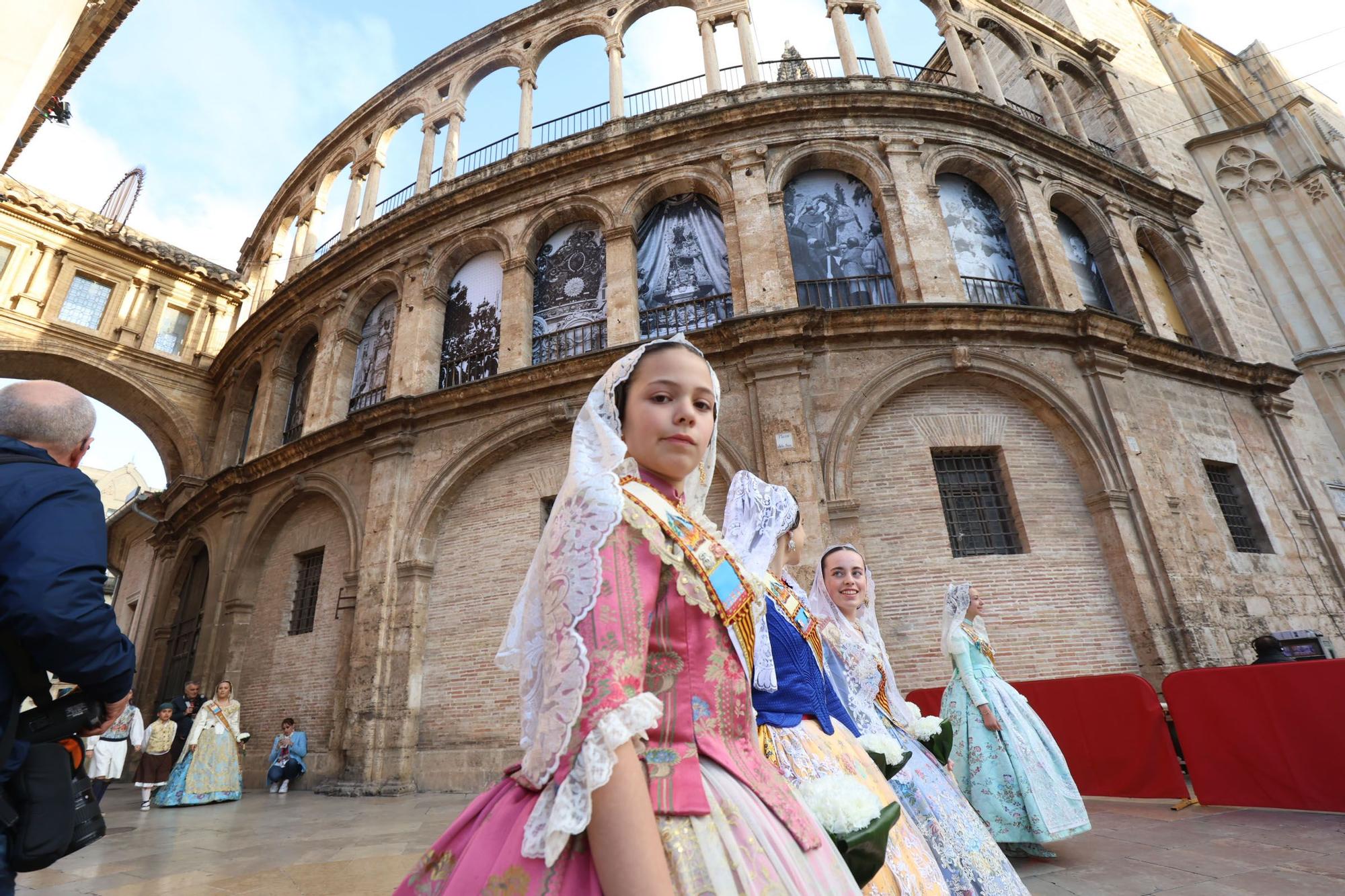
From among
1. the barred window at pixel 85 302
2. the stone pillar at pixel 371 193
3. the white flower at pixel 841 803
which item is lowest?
the white flower at pixel 841 803

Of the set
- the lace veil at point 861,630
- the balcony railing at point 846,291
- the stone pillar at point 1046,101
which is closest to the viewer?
the lace veil at point 861,630

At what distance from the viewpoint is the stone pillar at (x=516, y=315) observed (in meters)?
11.4

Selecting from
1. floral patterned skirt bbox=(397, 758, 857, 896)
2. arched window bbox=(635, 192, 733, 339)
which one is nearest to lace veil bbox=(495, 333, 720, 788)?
floral patterned skirt bbox=(397, 758, 857, 896)

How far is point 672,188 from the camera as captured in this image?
11.7 m

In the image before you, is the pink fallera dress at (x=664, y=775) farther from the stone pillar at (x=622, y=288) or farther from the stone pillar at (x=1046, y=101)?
the stone pillar at (x=1046, y=101)

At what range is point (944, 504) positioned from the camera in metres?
9.31

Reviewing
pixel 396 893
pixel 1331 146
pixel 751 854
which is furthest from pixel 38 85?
pixel 1331 146

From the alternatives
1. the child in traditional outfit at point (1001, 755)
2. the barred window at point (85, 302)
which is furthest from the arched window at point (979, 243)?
the barred window at point (85, 302)

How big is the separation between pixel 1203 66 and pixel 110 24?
84.3 feet

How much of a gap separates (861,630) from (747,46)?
12.6 meters

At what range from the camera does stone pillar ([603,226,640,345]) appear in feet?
35.1

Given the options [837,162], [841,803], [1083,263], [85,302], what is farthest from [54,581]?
[85,302]

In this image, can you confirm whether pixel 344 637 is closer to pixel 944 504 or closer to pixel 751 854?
pixel 944 504

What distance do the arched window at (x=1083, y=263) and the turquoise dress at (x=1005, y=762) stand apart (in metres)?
10.1
